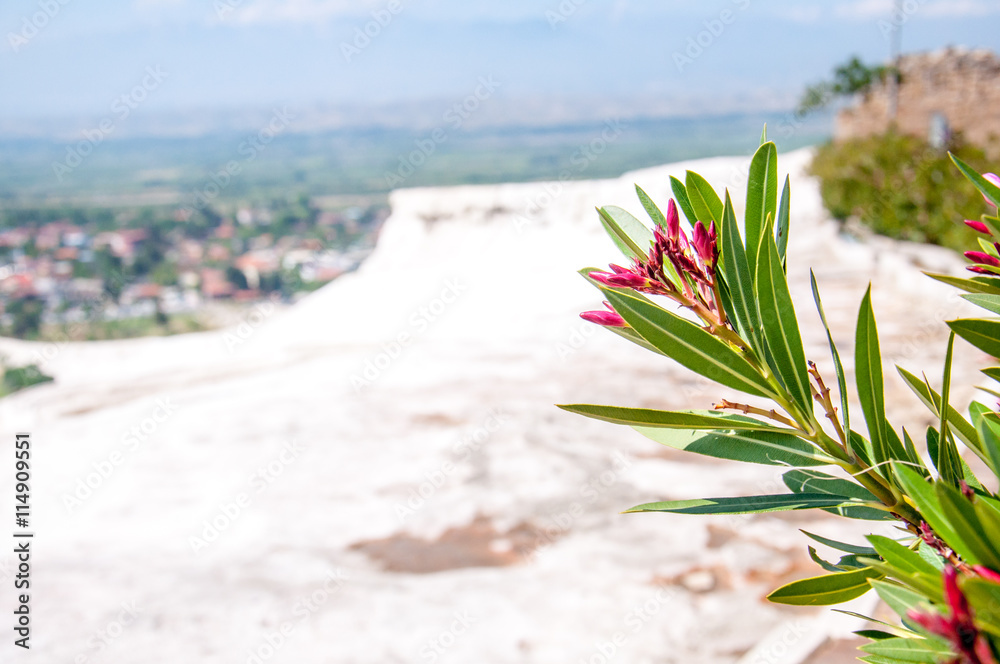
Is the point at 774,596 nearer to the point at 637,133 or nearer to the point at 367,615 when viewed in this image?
the point at 367,615

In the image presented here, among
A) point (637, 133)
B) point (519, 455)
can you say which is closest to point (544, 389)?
point (519, 455)

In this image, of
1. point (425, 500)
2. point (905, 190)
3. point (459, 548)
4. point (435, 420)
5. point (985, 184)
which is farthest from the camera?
point (905, 190)

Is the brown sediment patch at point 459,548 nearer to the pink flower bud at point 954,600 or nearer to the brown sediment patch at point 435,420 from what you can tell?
the brown sediment patch at point 435,420

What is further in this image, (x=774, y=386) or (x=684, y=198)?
(x=684, y=198)

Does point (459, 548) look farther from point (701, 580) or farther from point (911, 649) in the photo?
point (911, 649)

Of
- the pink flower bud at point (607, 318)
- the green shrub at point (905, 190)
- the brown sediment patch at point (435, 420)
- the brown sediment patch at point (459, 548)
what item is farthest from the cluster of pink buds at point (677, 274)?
the green shrub at point (905, 190)

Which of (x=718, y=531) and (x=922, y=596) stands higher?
(x=922, y=596)

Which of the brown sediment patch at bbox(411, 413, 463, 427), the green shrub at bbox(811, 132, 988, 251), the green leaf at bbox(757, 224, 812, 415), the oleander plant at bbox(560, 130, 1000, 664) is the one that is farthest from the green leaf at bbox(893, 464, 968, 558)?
the green shrub at bbox(811, 132, 988, 251)

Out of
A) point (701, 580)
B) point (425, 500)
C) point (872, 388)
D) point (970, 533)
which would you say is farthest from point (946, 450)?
point (425, 500)
